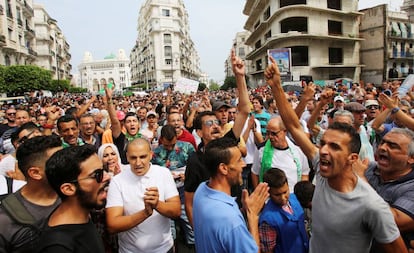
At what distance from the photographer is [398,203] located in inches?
81.9

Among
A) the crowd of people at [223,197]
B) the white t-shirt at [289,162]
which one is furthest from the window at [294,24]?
the crowd of people at [223,197]

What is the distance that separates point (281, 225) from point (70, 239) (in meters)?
1.65

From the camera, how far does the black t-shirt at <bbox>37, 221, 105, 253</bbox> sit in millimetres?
1535

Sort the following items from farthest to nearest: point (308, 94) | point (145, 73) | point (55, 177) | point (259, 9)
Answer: point (145, 73), point (259, 9), point (308, 94), point (55, 177)

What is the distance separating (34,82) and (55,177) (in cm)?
3432

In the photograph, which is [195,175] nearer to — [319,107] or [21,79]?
[319,107]

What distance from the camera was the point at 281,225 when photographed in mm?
2457

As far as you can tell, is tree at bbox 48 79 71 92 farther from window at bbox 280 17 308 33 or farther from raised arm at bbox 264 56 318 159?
raised arm at bbox 264 56 318 159

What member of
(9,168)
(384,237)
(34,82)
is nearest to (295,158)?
(384,237)

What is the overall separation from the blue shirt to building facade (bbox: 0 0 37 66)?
37299mm

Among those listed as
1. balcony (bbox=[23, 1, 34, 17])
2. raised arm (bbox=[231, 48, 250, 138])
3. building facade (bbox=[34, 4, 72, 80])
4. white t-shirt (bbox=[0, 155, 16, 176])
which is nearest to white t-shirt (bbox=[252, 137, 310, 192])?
raised arm (bbox=[231, 48, 250, 138])

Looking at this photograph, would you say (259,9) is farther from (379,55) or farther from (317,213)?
(317,213)

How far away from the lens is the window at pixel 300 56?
33375 millimetres

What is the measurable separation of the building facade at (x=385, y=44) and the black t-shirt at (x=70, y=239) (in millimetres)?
40588
